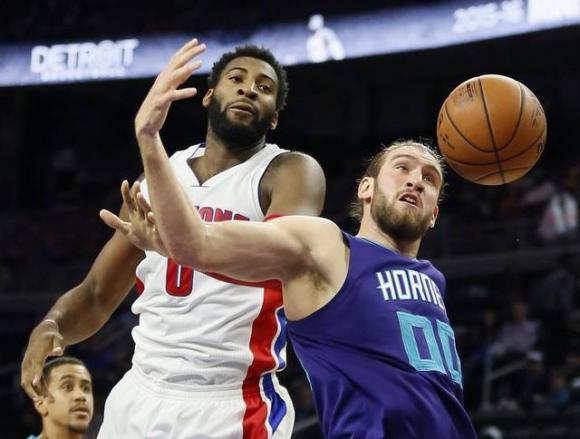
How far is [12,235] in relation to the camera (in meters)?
15.6

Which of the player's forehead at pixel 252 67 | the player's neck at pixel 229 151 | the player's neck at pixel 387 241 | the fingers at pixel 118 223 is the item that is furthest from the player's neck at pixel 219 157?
the fingers at pixel 118 223

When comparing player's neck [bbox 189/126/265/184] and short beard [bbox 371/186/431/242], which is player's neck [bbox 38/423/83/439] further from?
short beard [bbox 371/186/431/242]

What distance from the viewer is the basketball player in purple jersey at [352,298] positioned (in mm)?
2502

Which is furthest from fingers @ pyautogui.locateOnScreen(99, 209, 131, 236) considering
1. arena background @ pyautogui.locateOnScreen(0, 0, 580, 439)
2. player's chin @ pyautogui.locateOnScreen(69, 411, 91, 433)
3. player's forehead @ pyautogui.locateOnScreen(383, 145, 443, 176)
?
arena background @ pyautogui.locateOnScreen(0, 0, 580, 439)

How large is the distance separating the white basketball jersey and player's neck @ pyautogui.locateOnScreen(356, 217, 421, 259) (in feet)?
1.44

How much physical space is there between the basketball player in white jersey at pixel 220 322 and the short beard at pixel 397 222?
0.34 m

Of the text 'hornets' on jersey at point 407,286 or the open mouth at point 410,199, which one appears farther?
the open mouth at point 410,199

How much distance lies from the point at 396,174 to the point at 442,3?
907cm

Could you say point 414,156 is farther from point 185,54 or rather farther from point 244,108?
point 185,54

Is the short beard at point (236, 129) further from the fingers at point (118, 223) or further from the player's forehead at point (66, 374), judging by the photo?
the player's forehead at point (66, 374)

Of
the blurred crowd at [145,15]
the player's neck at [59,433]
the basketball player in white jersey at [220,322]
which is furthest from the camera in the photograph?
the blurred crowd at [145,15]

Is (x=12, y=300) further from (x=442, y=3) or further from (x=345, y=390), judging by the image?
(x=345, y=390)

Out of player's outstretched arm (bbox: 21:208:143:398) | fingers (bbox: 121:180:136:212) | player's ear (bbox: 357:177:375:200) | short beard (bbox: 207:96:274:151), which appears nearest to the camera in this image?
fingers (bbox: 121:180:136:212)

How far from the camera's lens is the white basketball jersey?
324 cm
